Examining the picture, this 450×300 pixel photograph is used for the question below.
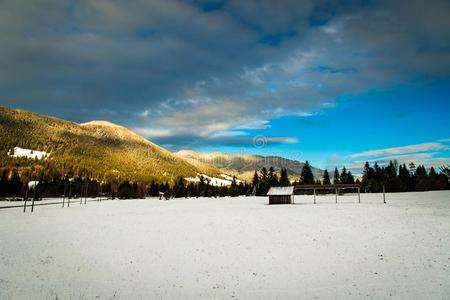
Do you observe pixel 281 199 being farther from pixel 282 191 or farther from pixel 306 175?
pixel 306 175

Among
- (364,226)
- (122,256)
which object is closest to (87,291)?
(122,256)

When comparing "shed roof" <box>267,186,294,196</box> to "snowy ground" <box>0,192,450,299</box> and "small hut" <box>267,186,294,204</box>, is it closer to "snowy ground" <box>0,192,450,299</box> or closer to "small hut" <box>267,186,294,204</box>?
"small hut" <box>267,186,294,204</box>

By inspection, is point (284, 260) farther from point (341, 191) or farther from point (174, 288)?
point (341, 191)

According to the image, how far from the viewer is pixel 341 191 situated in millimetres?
130125

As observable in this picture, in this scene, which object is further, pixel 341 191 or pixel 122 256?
pixel 341 191

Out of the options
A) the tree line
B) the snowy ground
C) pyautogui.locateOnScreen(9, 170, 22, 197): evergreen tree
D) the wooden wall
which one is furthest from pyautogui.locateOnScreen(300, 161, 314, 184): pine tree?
pyautogui.locateOnScreen(9, 170, 22, 197): evergreen tree

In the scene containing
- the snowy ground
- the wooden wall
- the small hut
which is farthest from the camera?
the wooden wall

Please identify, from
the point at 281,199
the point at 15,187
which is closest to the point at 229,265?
the point at 281,199

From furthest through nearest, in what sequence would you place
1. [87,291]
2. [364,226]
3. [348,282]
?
[364,226]
[348,282]
[87,291]

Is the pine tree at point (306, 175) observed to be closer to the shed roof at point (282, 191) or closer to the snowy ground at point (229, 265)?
the shed roof at point (282, 191)

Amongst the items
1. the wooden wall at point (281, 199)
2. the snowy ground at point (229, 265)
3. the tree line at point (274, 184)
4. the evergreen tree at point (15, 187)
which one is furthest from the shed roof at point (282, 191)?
the evergreen tree at point (15, 187)

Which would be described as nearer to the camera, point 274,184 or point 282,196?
point 282,196

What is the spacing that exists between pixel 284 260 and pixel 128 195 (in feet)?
497

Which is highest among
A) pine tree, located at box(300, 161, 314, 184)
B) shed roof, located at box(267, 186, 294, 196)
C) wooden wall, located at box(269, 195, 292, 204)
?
pine tree, located at box(300, 161, 314, 184)
